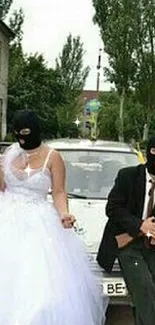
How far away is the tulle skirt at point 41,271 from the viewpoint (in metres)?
4.07

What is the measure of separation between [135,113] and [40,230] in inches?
1889

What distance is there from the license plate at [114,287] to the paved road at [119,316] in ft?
2.33

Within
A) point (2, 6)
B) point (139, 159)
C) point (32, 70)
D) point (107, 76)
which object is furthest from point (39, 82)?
point (139, 159)

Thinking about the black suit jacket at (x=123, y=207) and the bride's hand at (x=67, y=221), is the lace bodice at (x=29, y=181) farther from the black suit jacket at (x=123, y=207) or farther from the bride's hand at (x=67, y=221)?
the black suit jacket at (x=123, y=207)

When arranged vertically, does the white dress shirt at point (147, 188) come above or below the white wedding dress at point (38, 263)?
above

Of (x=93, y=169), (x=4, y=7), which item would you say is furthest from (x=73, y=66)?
(x=93, y=169)

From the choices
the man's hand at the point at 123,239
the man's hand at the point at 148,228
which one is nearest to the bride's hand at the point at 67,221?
the man's hand at the point at 123,239

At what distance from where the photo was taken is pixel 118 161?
290 inches

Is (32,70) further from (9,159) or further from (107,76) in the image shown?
(9,159)

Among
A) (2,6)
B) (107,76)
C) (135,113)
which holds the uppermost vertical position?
(2,6)

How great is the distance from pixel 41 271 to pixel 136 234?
0.66 metres

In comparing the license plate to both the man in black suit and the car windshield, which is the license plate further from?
the car windshield

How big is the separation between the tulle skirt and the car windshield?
2144mm

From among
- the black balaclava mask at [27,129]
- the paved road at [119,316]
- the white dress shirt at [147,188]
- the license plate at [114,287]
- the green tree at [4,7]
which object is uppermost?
the green tree at [4,7]
